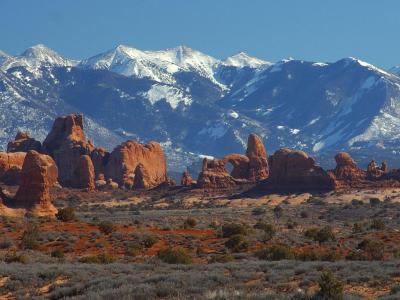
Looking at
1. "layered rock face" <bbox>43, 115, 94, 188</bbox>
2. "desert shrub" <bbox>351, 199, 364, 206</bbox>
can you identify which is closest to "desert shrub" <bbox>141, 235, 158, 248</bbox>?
"desert shrub" <bbox>351, 199, 364, 206</bbox>

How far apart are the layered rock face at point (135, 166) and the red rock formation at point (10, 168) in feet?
90.9

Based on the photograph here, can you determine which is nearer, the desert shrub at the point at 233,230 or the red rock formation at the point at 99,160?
the desert shrub at the point at 233,230

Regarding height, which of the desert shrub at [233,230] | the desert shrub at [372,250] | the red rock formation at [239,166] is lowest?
the desert shrub at [372,250]

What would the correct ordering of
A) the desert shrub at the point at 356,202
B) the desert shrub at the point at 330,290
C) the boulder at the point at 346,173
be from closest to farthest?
the desert shrub at the point at 330,290, the desert shrub at the point at 356,202, the boulder at the point at 346,173

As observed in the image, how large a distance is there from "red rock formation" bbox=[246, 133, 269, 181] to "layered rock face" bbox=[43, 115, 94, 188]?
3276 cm

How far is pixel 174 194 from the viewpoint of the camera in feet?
454

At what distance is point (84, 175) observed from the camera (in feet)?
488

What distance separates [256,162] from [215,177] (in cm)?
1144

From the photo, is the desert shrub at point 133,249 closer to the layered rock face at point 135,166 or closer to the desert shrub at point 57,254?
the desert shrub at point 57,254

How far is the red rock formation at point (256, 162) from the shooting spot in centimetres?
15038

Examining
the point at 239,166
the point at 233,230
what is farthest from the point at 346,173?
the point at 233,230

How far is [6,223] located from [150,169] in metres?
118

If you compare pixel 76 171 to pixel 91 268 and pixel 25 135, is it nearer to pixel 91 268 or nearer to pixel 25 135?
pixel 25 135

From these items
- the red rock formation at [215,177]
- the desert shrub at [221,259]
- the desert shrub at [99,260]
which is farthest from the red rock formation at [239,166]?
the desert shrub at [99,260]
